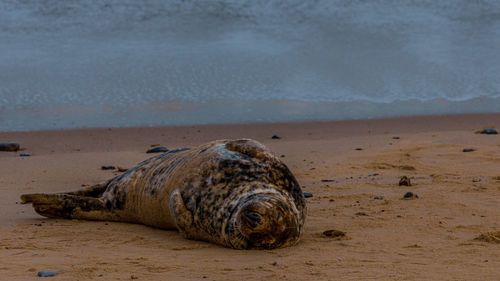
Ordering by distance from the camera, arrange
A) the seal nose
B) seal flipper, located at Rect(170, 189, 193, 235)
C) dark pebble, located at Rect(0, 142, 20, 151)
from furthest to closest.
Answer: dark pebble, located at Rect(0, 142, 20, 151) < seal flipper, located at Rect(170, 189, 193, 235) < the seal nose

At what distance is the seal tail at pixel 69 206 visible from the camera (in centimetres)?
462

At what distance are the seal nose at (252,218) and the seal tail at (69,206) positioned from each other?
158 cm

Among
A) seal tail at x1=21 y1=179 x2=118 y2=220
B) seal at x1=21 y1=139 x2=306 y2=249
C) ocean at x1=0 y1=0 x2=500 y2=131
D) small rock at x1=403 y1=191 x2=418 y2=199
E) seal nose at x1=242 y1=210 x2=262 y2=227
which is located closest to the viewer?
seal nose at x1=242 y1=210 x2=262 y2=227

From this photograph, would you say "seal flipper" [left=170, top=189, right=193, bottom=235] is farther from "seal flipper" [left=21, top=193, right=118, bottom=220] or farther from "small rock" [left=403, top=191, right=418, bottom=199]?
"small rock" [left=403, top=191, right=418, bottom=199]

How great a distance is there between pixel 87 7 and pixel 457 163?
13.7 meters

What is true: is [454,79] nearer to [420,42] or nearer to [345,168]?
[420,42]

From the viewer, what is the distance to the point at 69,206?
4672mm

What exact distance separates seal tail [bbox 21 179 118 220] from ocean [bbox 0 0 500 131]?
6.09 m

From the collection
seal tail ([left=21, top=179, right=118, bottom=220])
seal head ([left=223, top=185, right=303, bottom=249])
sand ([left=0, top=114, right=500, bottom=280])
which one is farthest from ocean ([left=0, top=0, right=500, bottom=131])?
seal head ([left=223, top=185, right=303, bottom=249])

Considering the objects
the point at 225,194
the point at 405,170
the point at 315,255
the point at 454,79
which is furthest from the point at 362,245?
the point at 454,79

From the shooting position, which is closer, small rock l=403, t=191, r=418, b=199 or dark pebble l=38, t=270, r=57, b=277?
dark pebble l=38, t=270, r=57, b=277

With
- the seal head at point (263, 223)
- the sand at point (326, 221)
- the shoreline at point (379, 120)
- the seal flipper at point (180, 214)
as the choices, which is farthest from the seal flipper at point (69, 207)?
the shoreline at point (379, 120)

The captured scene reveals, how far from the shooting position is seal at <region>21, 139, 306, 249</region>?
347 centimetres

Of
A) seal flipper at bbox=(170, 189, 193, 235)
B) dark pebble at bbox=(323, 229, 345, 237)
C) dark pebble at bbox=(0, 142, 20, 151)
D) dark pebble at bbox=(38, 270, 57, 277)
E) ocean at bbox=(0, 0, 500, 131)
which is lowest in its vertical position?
dark pebble at bbox=(38, 270, 57, 277)
